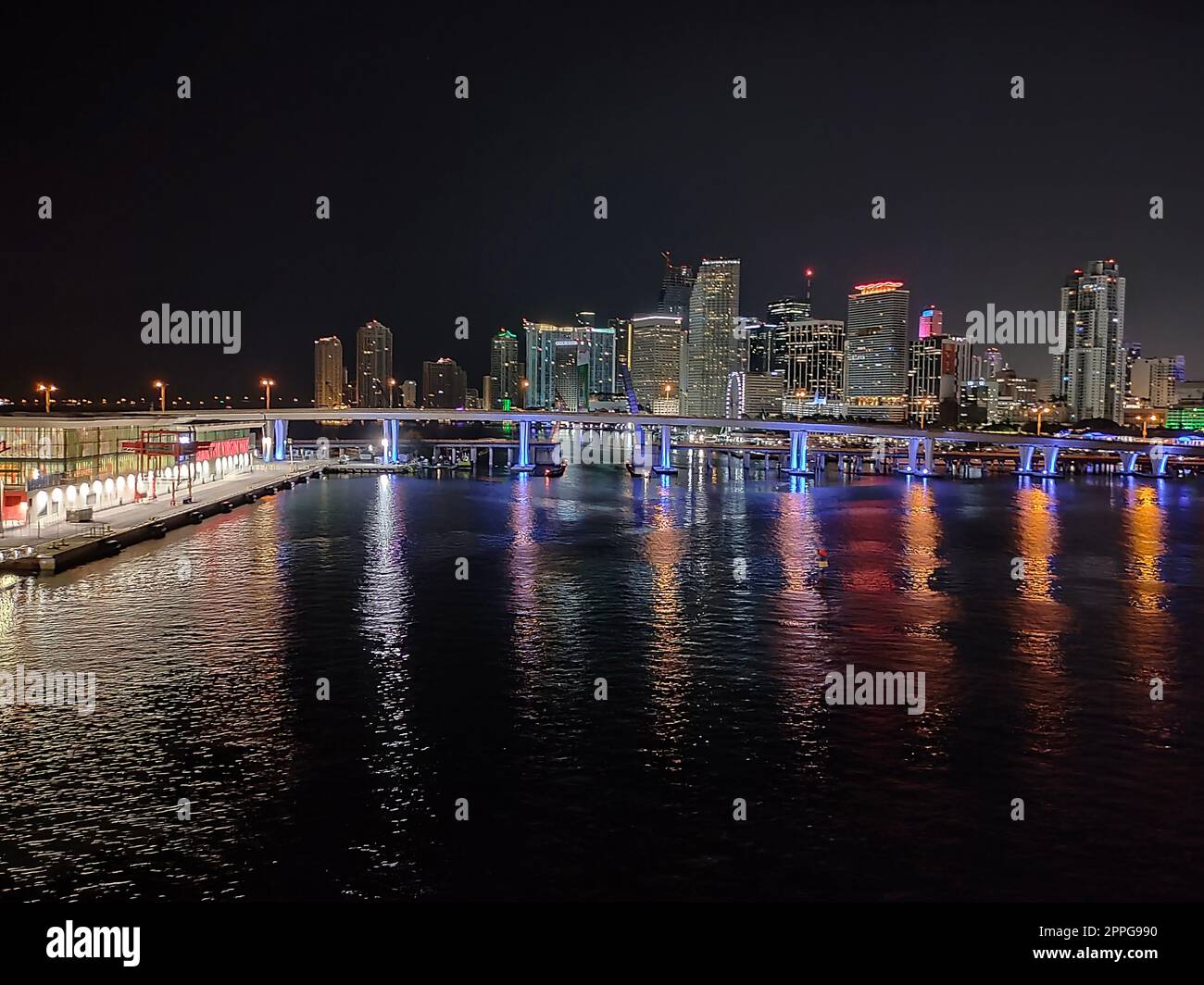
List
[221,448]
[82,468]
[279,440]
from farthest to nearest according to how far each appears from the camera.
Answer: [279,440]
[221,448]
[82,468]

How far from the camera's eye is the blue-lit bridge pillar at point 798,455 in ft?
399

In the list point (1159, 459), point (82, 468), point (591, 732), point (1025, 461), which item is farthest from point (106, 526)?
point (1159, 459)

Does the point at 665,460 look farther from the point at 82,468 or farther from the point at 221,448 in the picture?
the point at 82,468

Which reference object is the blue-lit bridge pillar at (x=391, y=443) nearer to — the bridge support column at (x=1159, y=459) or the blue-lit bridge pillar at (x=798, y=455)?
the blue-lit bridge pillar at (x=798, y=455)

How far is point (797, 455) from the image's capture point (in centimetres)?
12438

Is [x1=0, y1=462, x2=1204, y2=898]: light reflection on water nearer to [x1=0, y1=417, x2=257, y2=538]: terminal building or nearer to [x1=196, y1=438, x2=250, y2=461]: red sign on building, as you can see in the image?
[x1=0, y1=417, x2=257, y2=538]: terminal building

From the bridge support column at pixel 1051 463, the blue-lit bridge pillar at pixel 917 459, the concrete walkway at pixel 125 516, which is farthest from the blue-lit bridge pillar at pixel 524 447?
the bridge support column at pixel 1051 463

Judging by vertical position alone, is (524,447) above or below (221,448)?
below

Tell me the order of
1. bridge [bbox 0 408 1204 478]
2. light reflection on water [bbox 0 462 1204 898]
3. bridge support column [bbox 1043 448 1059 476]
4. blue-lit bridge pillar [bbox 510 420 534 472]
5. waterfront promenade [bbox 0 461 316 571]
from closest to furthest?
light reflection on water [bbox 0 462 1204 898], waterfront promenade [bbox 0 461 316 571], bridge [bbox 0 408 1204 478], blue-lit bridge pillar [bbox 510 420 534 472], bridge support column [bbox 1043 448 1059 476]

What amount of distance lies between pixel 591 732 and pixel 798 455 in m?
108

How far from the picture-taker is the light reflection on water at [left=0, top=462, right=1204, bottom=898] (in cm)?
1366

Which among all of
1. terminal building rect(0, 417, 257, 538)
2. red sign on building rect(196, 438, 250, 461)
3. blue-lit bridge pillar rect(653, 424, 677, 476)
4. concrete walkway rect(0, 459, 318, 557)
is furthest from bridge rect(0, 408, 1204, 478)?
terminal building rect(0, 417, 257, 538)
